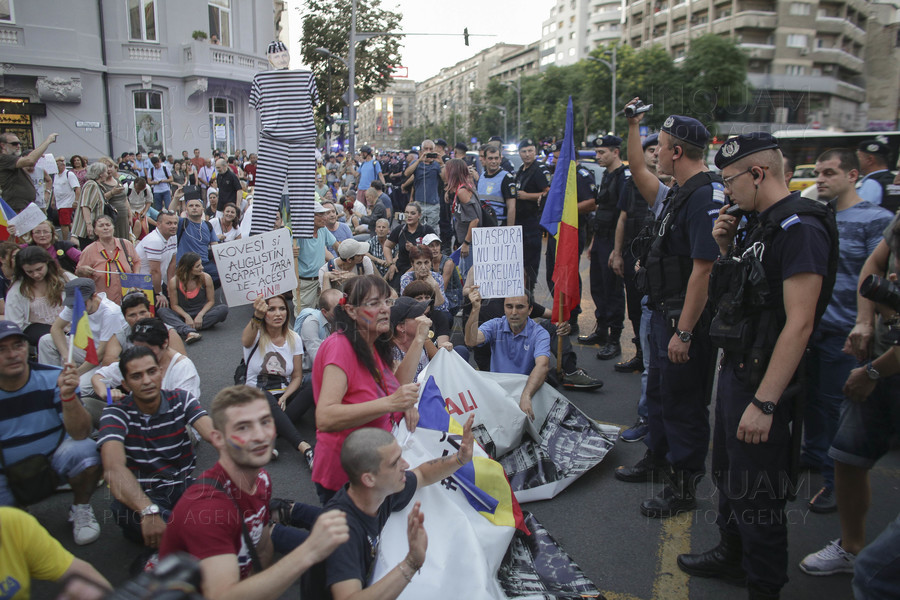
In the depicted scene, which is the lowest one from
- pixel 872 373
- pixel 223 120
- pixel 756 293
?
pixel 872 373

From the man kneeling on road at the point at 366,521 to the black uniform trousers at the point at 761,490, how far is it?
4.98 feet

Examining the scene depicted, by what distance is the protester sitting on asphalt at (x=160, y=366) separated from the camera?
165 inches

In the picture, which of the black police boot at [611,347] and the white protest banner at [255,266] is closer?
the white protest banner at [255,266]

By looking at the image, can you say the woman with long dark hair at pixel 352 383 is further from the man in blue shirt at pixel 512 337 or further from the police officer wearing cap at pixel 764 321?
the man in blue shirt at pixel 512 337

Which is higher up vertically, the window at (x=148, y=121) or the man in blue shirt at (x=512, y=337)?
the window at (x=148, y=121)

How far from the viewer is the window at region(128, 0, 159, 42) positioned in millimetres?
23984

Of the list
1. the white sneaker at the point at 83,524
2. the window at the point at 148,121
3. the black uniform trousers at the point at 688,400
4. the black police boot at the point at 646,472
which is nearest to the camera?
the black uniform trousers at the point at 688,400

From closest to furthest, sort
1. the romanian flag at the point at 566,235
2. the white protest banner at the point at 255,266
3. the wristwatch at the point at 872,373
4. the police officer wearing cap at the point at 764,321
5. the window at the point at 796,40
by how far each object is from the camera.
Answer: the police officer wearing cap at the point at 764,321 < the wristwatch at the point at 872,373 < the white protest banner at the point at 255,266 < the romanian flag at the point at 566,235 < the window at the point at 796,40

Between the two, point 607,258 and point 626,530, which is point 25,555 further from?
point 607,258

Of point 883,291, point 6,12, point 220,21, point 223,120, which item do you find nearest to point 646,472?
point 883,291

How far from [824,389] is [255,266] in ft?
14.9

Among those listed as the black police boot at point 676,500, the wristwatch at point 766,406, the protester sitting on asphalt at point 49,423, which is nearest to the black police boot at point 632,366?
the black police boot at point 676,500

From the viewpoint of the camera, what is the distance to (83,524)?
3.67 metres

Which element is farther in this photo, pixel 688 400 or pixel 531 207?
pixel 531 207
